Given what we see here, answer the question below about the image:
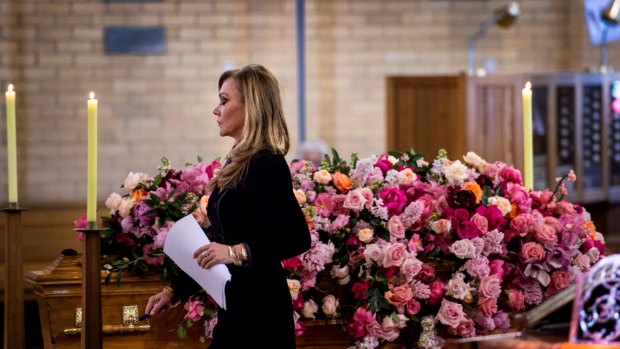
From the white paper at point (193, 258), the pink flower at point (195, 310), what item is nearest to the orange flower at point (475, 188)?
the pink flower at point (195, 310)

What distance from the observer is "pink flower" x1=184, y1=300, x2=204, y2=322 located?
3.28 m

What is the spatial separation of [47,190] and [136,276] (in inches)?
213

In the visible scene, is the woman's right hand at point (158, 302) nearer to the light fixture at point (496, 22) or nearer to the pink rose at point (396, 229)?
the pink rose at point (396, 229)

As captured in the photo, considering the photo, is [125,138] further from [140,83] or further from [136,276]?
[136,276]

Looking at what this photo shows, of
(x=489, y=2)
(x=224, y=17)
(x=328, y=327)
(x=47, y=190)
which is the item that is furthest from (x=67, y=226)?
(x=489, y=2)

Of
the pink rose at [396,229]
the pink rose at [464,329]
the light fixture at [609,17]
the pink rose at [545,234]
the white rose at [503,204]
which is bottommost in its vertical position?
the pink rose at [464,329]

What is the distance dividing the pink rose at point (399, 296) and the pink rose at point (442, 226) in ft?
0.73

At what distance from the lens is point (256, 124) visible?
2553 millimetres

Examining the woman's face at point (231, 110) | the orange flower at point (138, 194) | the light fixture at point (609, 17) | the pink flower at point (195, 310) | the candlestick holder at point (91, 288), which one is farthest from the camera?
the light fixture at point (609, 17)

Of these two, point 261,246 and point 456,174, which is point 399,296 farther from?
point 261,246

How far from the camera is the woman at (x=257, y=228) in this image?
8.18ft

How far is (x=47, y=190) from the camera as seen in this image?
8547 millimetres

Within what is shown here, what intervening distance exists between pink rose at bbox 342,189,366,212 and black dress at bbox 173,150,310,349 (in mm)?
859

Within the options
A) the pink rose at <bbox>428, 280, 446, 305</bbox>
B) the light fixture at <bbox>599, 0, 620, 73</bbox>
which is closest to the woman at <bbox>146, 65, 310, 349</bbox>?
the pink rose at <bbox>428, 280, 446, 305</bbox>
